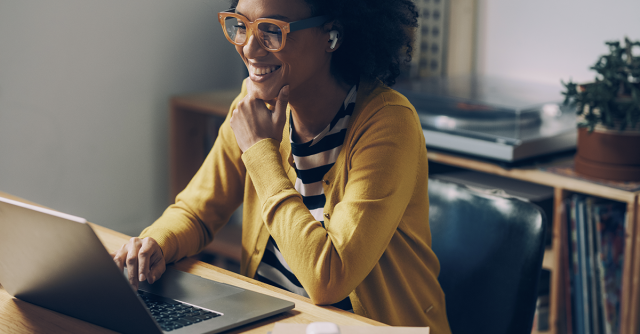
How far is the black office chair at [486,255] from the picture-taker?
3.59 feet

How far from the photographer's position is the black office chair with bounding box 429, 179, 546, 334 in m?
1.09

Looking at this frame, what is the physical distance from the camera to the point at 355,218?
38.9 inches

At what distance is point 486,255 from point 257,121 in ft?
1.58

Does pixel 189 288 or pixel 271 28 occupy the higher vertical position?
pixel 271 28

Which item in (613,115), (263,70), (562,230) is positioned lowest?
(562,230)

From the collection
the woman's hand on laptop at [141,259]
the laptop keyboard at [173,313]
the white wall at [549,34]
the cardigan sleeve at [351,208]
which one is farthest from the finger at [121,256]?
the white wall at [549,34]

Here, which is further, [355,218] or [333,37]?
[333,37]

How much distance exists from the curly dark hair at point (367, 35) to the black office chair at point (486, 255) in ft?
0.89

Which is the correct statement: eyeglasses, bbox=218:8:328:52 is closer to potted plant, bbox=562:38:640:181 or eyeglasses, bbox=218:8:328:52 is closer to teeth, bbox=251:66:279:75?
teeth, bbox=251:66:279:75

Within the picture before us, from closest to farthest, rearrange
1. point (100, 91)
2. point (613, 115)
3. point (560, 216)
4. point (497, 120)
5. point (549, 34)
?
point (613, 115), point (560, 216), point (497, 120), point (549, 34), point (100, 91)

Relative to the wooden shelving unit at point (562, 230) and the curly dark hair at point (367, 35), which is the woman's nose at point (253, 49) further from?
the wooden shelving unit at point (562, 230)

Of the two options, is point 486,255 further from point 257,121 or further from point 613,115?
point 613,115

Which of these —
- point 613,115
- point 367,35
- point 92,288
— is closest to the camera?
point 92,288

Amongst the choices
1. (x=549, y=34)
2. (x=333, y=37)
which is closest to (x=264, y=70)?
(x=333, y=37)
